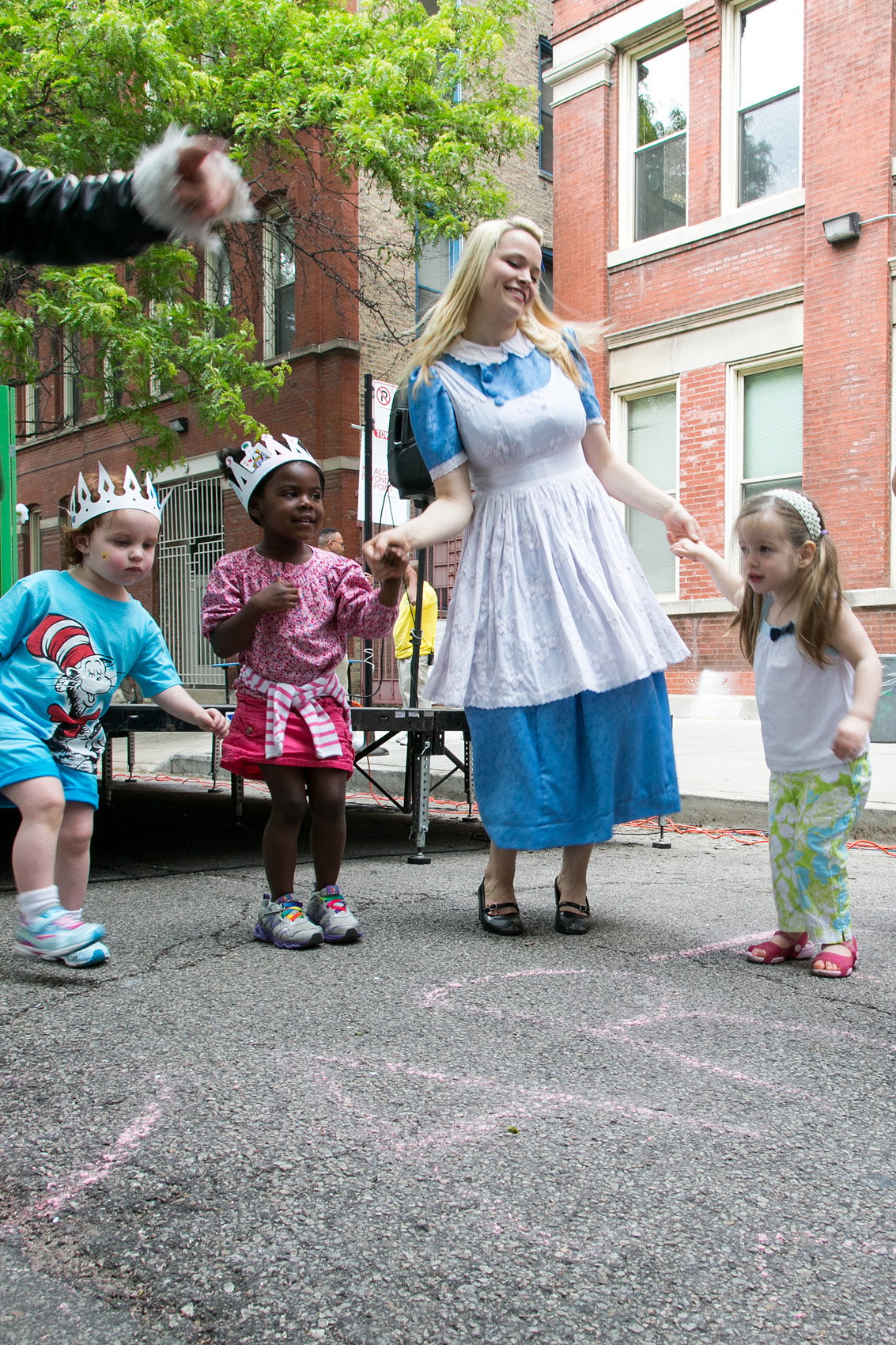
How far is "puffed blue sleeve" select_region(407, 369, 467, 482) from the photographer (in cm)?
352

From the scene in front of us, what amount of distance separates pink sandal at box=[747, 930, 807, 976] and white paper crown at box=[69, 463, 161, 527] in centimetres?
219

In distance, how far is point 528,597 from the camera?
3.52 m

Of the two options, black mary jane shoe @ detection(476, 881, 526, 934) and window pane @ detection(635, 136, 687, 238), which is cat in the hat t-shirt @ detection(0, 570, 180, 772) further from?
window pane @ detection(635, 136, 687, 238)

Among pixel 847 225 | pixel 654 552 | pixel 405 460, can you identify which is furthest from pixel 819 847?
pixel 654 552

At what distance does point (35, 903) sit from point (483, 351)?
6.94 ft

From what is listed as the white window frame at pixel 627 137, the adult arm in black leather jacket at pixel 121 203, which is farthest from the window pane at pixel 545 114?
the adult arm in black leather jacket at pixel 121 203

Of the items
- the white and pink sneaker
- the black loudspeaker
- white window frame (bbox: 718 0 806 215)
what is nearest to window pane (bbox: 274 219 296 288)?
white window frame (bbox: 718 0 806 215)

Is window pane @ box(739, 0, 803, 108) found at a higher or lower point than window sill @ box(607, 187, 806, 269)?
higher

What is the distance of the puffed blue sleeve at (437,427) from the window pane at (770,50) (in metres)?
10.8

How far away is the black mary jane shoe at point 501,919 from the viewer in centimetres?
360

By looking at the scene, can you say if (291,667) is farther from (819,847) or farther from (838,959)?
(838,959)

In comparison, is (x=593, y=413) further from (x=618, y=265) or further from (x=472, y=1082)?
(x=618, y=265)

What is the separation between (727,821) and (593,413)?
4.00 m

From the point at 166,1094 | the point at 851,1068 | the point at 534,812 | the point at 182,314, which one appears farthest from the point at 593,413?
the point at 182,314
